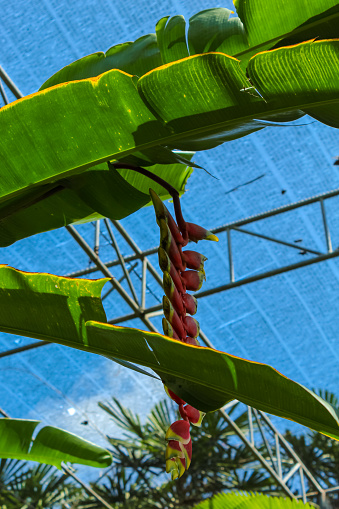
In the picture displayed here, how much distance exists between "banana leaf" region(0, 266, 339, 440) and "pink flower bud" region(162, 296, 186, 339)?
0.04m

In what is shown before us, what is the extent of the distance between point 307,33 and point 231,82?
0.95 ft

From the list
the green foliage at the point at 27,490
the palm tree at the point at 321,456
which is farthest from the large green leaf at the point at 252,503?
the palm tree at the point at 321,456

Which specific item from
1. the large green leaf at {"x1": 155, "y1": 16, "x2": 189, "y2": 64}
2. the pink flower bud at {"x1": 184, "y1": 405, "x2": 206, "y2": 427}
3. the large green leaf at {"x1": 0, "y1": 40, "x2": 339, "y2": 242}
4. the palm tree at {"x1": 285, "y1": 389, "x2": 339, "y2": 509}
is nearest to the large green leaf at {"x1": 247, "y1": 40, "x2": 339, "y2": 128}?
the large green leaf at {"x1": 0, "y1": 40, "x2": 339, "y2": 242}

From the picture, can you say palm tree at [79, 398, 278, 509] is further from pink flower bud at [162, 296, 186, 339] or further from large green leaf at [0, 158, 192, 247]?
pink flower bud at [162, 296, 186, 339]

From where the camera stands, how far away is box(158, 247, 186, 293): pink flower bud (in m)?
0.97

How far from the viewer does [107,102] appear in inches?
42.4

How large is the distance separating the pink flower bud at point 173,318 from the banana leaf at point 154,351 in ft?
0.14

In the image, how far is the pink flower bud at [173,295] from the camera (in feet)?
3.09

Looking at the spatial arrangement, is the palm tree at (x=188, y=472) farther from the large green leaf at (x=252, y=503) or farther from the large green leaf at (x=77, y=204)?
the large green leaf at (x=77, y=204)

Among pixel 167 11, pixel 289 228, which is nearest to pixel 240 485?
pixel 289 228

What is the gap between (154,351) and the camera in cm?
92

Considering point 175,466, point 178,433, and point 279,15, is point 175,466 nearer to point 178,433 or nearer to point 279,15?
point 178,433

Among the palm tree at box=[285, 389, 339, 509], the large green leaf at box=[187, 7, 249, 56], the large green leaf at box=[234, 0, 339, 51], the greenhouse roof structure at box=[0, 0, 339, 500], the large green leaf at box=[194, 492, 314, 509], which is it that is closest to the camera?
the large green leaf at box=[234, 0, 339, 51]

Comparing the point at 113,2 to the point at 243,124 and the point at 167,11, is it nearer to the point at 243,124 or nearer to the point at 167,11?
the point at 167,11
